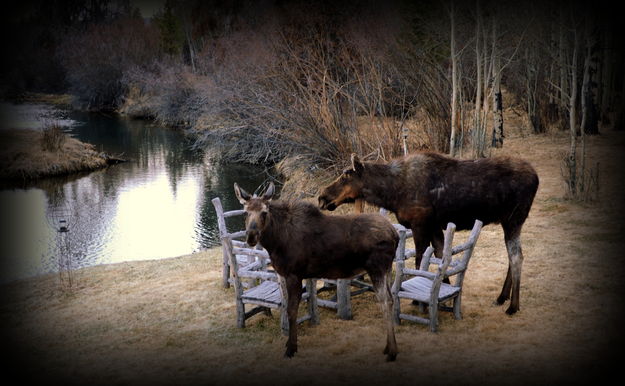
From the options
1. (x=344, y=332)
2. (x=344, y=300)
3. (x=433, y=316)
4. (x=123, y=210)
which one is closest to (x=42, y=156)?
(x=123, y=210)

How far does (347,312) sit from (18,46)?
68.8 m

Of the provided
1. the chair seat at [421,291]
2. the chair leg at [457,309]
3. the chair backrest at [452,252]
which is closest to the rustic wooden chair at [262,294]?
the chair seat at [421,291]

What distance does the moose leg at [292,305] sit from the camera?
6.64 meters

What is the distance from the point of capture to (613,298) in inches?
317

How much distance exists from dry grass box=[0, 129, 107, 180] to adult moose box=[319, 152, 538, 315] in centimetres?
2250

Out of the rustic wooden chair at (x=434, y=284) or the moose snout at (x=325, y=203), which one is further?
the moose snout at (x=325, y=203)

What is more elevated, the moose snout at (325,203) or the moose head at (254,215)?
the moose head at (254,215)

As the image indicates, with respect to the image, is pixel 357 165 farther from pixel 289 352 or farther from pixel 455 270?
pixel 289 352

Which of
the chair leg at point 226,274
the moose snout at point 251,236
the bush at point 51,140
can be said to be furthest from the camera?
the bush at point 51,140

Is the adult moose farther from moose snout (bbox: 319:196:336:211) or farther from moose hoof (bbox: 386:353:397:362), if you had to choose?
moose hoof (bbox: 386:353:397:362)

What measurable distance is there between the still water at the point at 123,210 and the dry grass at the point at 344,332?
430cm

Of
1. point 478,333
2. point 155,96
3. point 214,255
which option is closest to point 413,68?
point 214,255

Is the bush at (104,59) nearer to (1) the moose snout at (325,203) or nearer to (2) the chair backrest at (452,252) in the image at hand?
(1) the moose snout at (325,203)

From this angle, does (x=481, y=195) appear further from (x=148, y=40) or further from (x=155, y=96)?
(x=148, y=40)
